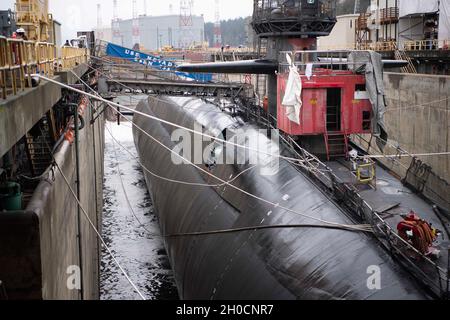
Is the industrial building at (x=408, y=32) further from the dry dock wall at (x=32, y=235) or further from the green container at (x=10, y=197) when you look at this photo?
the green container at (x=10, y=197)

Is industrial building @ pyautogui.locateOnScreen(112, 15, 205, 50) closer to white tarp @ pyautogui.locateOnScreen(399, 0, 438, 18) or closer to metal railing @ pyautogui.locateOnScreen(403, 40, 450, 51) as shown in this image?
white tarp @ pyautogui.locateOnScreen(399, 0, 438, 18)

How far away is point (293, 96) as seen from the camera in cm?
1439

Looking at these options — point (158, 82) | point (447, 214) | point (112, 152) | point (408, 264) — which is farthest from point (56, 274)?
point (112, 152)

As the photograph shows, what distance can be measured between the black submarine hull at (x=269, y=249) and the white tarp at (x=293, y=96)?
1.30 m

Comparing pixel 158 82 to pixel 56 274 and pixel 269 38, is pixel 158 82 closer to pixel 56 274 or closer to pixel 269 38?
pixel 269 38

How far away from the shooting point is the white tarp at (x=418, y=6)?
36.5 metres

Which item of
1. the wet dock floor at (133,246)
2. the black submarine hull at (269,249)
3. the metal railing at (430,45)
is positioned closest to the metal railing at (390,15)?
the metal railing at (430,45)

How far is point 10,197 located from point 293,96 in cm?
828

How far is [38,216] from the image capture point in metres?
7.30

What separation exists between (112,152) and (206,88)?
24145 mm
